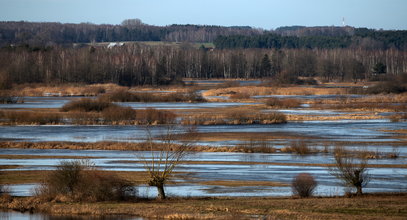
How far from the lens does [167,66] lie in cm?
16375

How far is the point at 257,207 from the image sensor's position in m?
25.2

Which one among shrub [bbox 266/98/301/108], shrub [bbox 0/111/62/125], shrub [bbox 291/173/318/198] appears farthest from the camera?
shrub [bbox 266/98/301/108]

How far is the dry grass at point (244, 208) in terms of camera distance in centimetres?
2378

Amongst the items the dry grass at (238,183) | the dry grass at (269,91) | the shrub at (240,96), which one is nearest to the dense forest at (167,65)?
the dry grass at (269,91)

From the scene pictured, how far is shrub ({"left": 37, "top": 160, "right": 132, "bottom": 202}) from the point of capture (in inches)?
1095

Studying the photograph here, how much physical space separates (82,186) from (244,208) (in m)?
7.68

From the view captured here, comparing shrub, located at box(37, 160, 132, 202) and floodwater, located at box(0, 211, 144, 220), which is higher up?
shrub, located at box(37, 160, 132, 202)

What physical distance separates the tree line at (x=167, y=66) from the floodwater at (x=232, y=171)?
75.1m

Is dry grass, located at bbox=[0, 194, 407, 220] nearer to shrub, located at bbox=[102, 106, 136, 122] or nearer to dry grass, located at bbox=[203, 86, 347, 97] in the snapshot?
shrub, located at bbox=[102, 106, 136, 122]

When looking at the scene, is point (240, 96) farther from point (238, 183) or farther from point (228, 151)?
point (238, 183)

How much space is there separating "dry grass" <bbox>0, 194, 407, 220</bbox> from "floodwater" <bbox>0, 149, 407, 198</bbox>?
258 cm

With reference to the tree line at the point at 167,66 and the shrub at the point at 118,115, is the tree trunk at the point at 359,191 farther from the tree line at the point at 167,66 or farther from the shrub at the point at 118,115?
the tree line at the point at 167,66

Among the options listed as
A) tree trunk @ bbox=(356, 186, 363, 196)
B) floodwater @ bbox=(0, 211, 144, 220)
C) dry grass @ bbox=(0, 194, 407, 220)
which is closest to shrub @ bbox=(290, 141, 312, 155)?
tree trunk @ bbox=(356, 186, 363, 196)

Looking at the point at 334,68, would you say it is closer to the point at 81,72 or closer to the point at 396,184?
the point at 81,72
